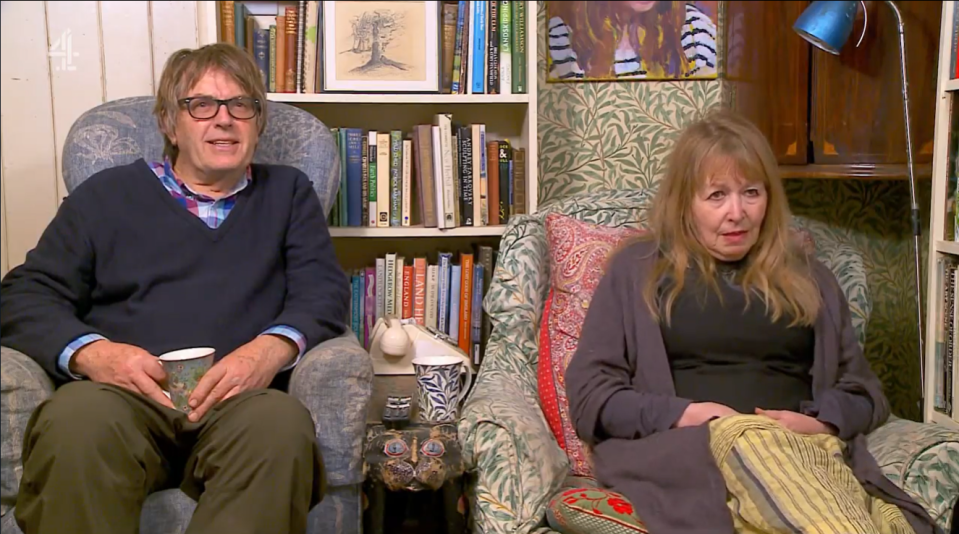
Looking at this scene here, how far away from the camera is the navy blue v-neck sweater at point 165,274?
62.2 inches

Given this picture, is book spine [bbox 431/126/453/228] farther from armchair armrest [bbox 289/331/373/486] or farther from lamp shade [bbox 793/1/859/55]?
lamp shade [bbox 793/1/859/55]

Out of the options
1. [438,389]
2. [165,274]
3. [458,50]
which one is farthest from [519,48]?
[165,274]

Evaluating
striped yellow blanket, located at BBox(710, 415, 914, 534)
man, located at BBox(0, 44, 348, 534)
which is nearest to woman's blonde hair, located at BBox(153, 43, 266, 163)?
man, located at BBox(0, 44, 348, 534)

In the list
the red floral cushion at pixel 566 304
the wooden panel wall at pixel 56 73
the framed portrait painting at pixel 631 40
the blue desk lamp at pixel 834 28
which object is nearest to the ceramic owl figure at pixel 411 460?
the red floral cushion at pixel 566 304

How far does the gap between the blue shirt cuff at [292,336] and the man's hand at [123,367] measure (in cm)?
21

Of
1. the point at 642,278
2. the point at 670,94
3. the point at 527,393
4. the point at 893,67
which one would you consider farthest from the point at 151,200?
the point at 893,67

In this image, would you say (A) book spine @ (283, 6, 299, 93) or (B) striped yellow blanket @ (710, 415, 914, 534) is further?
(A) book spine @ (283, 6, 299, 93)

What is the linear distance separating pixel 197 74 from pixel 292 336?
0.53m

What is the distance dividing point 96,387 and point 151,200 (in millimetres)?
445

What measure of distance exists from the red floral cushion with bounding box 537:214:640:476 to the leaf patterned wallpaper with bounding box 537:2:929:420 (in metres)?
0.60

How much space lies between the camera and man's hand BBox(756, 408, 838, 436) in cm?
144

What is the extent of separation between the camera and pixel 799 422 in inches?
56.9

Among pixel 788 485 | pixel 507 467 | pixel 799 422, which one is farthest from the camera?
pixel 799 422

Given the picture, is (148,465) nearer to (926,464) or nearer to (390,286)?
(390,286)
